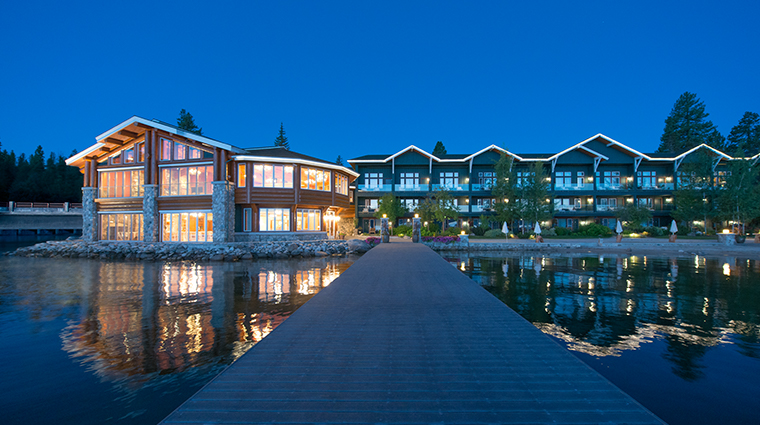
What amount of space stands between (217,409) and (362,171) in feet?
128

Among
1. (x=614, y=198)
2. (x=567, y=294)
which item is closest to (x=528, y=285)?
(x=567, y=294)

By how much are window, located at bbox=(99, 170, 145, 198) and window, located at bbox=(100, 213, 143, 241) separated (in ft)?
5.61

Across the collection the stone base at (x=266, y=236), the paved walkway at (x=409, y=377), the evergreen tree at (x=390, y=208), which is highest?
the evergreen tree at (x=390, y=208)

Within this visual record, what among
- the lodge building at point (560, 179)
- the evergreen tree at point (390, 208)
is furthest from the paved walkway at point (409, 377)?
the lodge building at point (560, 179)

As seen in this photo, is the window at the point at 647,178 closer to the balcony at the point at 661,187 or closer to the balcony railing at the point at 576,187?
the balcony at the point at 661,187

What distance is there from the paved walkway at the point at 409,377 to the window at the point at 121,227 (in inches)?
1051

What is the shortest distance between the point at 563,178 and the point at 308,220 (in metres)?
31.2

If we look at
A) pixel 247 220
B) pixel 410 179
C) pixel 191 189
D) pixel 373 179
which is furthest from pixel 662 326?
pixel 373 179

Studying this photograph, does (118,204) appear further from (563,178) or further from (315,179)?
(563,178)

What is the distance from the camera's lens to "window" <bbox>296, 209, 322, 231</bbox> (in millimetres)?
26909

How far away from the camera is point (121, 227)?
27.2 m

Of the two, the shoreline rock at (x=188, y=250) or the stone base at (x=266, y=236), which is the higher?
the stone base at (x=266, y=236)

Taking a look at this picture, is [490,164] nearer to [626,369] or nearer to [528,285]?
[528,285]

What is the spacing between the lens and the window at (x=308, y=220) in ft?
88.3
